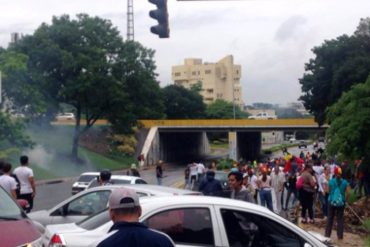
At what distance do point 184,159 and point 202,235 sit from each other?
90.4 metres

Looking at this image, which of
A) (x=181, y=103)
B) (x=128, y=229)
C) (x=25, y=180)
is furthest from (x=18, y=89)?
(x=181, y=103)

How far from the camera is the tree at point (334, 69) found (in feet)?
192

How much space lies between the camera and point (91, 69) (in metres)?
67.4

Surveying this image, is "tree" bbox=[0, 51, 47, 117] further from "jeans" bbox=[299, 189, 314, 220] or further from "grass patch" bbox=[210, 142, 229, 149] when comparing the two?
"grass patch" bbox=[210, 142, 229, 149]

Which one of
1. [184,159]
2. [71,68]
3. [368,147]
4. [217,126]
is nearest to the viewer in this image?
[368,147]

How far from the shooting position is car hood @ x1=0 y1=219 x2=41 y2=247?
735cm

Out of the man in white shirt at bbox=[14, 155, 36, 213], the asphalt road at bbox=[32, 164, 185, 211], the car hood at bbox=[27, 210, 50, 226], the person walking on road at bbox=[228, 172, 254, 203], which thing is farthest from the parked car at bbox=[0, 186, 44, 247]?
the asphalt road at bbox=[32, 164, 185, 211]

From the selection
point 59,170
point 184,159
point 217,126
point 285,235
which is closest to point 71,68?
point 59,170

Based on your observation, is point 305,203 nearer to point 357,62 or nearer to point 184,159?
point 357,62

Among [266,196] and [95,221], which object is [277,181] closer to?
[266,196]

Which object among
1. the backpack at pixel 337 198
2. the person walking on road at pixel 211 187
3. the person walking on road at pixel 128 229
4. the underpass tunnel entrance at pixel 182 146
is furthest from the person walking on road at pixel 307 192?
the underpass tunnel entrance at pixel 182 146

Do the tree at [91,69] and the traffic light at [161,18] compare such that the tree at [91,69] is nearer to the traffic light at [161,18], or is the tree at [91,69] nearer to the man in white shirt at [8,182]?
the traffic light at [161,18]

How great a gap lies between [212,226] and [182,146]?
92855 millimetres

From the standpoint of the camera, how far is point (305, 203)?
2036cm
